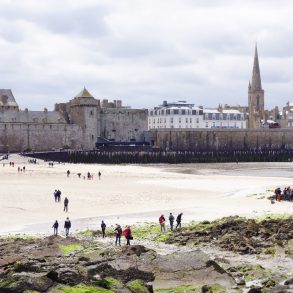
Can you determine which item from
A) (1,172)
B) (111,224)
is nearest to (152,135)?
(1,172)

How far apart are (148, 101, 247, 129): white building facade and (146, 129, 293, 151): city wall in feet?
46.1

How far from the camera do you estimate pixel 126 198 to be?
116ft

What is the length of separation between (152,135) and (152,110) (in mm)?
23204

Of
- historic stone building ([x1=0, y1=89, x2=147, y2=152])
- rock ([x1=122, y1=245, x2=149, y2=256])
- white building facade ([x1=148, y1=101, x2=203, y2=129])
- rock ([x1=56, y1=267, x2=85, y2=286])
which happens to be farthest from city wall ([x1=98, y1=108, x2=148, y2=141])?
rock ([x1=56, y1=267, x2=85, y2=286])

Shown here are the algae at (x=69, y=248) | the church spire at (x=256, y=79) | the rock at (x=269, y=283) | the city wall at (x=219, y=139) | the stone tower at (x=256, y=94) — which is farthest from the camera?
the church spire at (x=256, y=79)

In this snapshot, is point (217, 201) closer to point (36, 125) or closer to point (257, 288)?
point (257, 288)

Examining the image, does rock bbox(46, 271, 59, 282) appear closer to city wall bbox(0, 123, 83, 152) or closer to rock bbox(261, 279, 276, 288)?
rock bbox(261, 279, 276, 288)

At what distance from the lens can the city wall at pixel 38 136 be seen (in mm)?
85812

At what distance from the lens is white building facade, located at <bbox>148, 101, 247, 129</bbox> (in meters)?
115

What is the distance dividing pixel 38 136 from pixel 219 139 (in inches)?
1180

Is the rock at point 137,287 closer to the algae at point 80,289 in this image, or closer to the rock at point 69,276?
the algae at point 80,289

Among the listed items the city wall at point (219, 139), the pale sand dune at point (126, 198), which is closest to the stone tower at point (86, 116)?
the city wall at point (219, 139)

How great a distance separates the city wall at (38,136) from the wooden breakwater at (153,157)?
7837 millimetres

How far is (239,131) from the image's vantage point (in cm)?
10244
